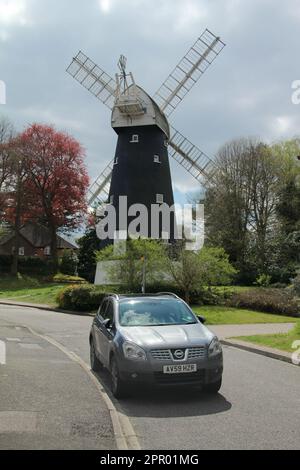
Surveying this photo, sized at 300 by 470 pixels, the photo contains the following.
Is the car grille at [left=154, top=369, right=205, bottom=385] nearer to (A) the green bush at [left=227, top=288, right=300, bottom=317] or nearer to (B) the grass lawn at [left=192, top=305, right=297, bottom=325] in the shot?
(B) the grass lawn at [left=192, top=305, right=297, bottom=325]

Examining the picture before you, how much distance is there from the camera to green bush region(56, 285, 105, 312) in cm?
3136

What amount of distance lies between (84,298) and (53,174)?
27604 mm

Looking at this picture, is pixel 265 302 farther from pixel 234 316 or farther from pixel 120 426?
pixel 120 426

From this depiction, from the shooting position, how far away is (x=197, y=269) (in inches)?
1229

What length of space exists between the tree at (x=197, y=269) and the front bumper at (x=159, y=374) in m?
22.4

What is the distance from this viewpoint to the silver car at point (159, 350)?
8391mm

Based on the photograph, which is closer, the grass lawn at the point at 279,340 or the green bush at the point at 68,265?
the grass lawn at the point at 279,340

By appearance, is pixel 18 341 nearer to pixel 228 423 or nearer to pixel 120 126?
pixel 228 423

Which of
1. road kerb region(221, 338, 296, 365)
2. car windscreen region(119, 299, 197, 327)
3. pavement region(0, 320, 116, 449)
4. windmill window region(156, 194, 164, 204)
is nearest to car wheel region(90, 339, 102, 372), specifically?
pavement region(0, 320, 116, 449)

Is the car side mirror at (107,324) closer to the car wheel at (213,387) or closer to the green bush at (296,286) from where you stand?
the car wheel at (213,387)

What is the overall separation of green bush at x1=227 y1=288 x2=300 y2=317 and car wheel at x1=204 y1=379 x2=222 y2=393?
21278 mm

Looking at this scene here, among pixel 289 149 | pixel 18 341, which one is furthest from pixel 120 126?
pixel 18 341

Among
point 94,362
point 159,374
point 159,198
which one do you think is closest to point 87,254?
point 159,198

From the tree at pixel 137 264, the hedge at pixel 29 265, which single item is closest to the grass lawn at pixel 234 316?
the tree at pixel 137 264
